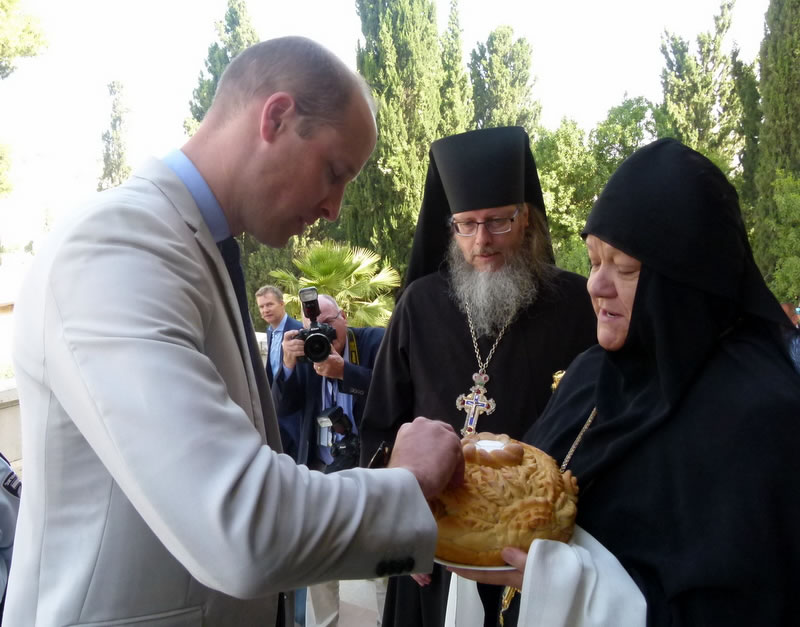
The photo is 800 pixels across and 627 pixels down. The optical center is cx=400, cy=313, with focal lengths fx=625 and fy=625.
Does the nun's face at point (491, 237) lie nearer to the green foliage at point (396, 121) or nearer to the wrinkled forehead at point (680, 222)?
the wrinkled forehead at point (680, 222)

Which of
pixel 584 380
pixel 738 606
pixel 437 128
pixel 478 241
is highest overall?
pixel 437 128

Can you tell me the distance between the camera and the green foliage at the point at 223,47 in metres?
25.4

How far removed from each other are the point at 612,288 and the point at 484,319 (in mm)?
1451

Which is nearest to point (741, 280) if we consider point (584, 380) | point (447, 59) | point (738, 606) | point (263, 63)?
point (584, 380)

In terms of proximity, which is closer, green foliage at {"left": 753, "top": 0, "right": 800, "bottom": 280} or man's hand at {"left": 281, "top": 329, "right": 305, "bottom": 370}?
man's hand at {"left": 281, "top": 329, "right": 305, "bottom": 370}

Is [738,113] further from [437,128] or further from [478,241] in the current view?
[478,241]

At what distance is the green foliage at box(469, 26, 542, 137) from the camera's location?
30953mm

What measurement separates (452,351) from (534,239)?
79cm

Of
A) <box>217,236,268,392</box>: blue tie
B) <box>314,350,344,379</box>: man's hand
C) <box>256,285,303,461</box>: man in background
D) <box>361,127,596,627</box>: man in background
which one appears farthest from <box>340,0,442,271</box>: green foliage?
<box>217,236,268,392</box>: blue tie

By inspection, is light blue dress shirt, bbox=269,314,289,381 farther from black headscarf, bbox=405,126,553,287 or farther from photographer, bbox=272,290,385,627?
black headscarf, bbox=405,126,553,287

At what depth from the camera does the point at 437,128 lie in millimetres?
21188

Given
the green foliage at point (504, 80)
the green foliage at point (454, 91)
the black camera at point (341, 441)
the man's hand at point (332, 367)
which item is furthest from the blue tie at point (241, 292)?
the green foliage at point (504, 80)

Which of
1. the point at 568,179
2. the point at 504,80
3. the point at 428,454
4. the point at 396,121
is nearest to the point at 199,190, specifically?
the point at 428,454

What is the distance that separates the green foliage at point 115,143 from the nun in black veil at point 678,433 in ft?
141
